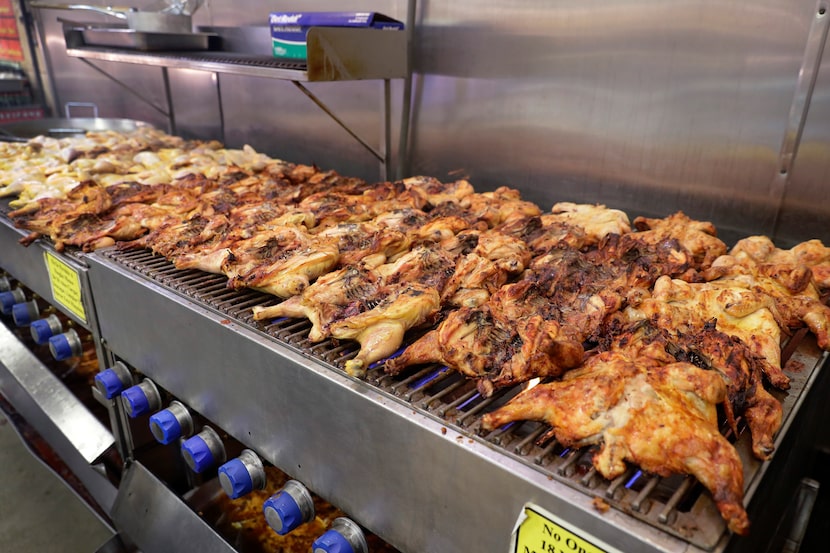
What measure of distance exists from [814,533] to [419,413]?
2183 millimetres

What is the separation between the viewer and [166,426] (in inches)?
75.5

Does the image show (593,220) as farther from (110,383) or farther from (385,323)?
(110,383)

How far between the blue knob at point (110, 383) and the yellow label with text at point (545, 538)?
176 centimetres

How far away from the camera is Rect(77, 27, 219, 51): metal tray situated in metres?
3.63

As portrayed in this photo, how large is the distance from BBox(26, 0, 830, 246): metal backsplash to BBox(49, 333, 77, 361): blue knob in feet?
6.27

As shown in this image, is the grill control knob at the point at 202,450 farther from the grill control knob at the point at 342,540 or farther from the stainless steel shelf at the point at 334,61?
the stainless steel shelf at the point at 334,61

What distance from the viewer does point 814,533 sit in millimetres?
2447

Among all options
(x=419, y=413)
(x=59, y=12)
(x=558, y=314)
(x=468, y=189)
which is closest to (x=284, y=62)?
(x=468, y=189)

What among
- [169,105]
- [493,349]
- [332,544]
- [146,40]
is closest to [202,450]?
[332,544]

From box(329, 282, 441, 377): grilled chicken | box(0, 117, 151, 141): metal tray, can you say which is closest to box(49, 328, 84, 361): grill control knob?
box(329, 282, 441, 377): grilled chicken

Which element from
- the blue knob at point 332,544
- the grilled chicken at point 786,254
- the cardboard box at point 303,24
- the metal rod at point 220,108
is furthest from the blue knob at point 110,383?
the metal rod at point 220,108

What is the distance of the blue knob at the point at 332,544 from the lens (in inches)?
55.3

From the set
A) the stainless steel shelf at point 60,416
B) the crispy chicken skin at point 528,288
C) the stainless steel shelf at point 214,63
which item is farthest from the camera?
the stainless steel shelf at point 60,416

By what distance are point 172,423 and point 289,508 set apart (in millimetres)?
620
